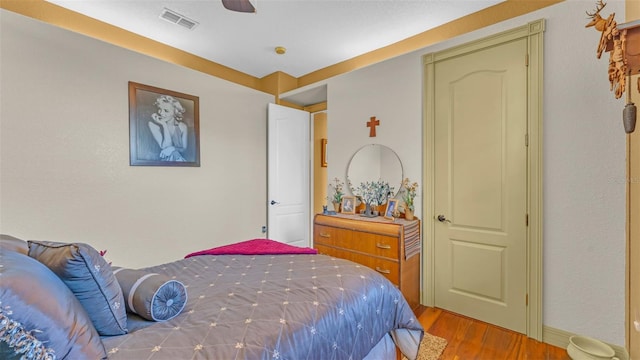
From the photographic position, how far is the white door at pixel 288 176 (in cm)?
368

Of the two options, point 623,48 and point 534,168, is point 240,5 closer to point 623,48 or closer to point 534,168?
point 623,48

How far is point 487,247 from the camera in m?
2.25

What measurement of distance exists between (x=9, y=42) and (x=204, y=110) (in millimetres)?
1532

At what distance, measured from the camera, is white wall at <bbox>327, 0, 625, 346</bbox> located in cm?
176

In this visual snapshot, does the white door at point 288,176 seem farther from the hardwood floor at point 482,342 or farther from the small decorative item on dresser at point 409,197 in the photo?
the hardwood floor at point 482,342

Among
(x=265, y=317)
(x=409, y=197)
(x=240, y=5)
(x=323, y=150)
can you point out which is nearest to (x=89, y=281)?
(x=265, y=317)

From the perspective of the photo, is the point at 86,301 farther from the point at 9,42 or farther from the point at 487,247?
the point at 487,247

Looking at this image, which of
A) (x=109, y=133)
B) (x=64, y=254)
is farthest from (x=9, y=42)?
(x=64, y=254)

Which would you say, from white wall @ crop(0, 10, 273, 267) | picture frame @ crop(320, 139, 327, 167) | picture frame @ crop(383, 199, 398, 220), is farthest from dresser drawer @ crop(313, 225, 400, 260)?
picture frame @ crop(320, 139, 327, 167)

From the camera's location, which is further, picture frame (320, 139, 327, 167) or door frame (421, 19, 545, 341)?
picture frame (320, 139, 327, 167)

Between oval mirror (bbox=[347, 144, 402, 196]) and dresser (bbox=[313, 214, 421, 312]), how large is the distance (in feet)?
1.54

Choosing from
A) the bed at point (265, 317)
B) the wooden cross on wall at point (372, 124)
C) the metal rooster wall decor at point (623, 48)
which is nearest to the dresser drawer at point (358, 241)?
the bed at point (265, 317)

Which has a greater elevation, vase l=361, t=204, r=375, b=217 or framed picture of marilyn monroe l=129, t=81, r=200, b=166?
framed picture of marilyn monroe l=129, t=81, r=200, b=166

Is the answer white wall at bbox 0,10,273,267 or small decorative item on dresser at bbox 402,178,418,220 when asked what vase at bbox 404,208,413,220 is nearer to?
small decorative item on dresser at bbox 402,178,418,220
